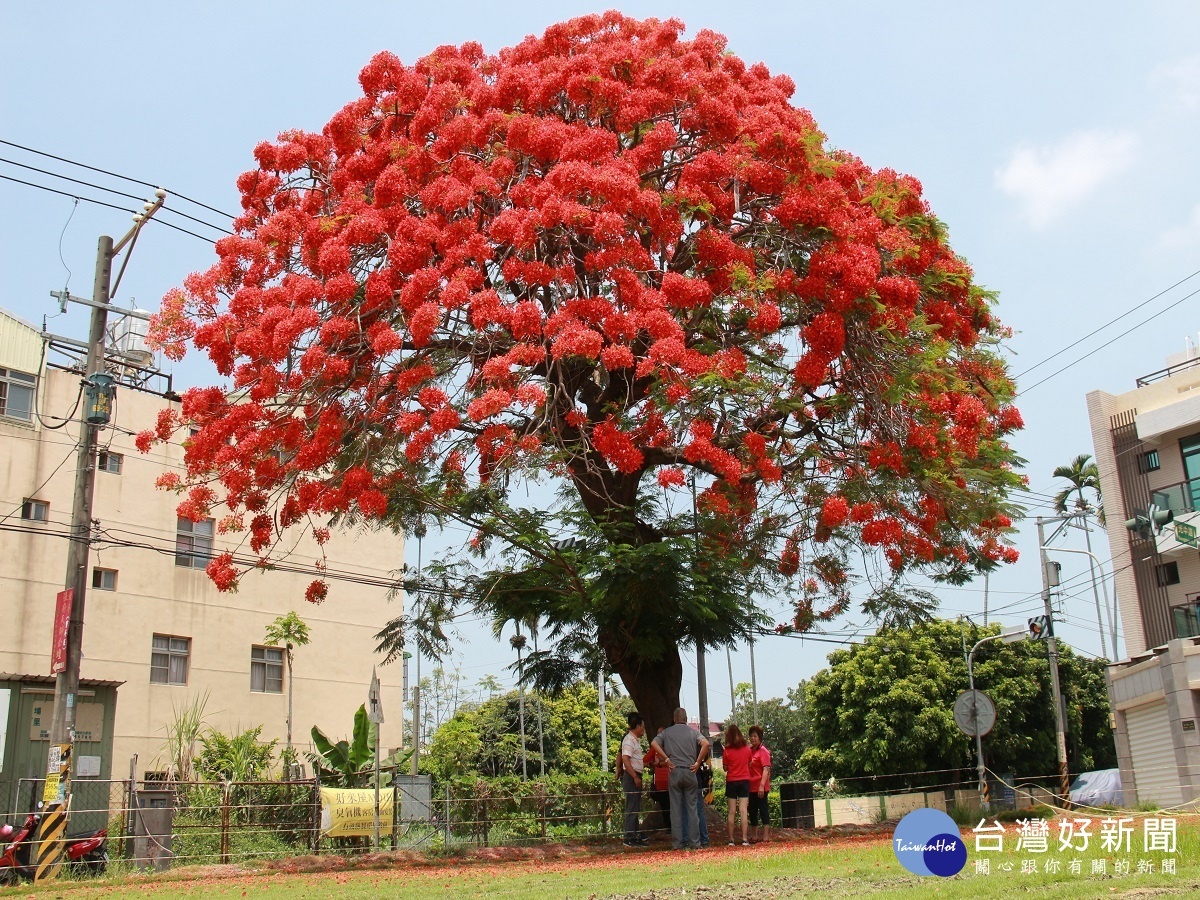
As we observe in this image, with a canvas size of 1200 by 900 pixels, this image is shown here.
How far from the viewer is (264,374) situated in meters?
13.3

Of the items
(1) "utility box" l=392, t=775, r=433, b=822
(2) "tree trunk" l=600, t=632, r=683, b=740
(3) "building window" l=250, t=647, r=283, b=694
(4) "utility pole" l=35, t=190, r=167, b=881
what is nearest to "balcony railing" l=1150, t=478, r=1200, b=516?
(2) "tree trunk" l=600, t=632, r=683, b=740

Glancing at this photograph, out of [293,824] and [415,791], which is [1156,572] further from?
[293,824]

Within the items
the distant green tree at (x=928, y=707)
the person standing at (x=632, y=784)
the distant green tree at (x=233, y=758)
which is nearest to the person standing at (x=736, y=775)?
the person standing at (x=632, y=784)

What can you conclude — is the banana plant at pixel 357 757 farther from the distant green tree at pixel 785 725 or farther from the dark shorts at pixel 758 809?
the distant green tree at pixel 785 725

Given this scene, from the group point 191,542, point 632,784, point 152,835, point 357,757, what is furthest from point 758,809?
point 191,542

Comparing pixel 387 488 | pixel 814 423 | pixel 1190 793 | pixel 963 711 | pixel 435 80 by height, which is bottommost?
pixel 1190 793

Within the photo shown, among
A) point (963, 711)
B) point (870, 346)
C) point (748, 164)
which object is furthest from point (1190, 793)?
point (748, 164)

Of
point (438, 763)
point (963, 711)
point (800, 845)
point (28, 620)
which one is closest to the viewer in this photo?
point (800, 845)

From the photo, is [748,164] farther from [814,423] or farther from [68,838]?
[68,838]

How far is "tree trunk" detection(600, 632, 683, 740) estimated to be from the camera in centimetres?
1556

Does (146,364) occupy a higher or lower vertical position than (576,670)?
higher

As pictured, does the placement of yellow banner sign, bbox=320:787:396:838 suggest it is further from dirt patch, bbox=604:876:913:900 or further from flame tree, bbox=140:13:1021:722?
dirt patch, bbox=604:876:913:900

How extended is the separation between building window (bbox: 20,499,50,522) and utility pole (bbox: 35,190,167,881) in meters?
10.3

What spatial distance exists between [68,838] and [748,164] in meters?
12.5
